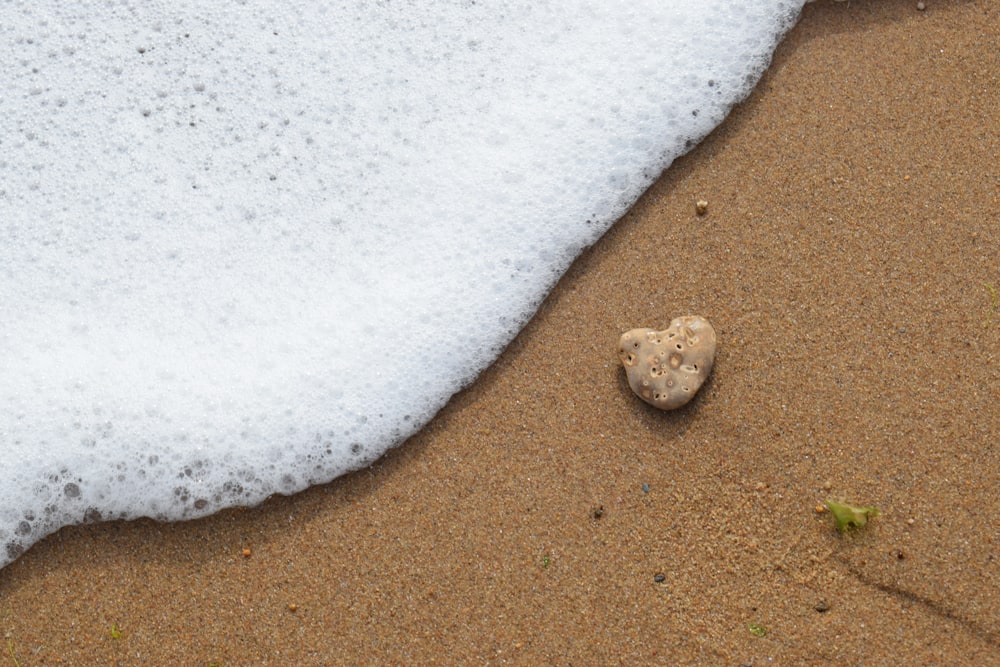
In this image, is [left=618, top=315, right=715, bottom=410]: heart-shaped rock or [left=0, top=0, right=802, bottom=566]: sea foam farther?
[left=0, top=0, right=802, bottom=566]: sea foam

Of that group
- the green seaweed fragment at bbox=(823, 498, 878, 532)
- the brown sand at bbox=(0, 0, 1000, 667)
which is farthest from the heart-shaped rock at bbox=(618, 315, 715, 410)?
the green seaweed fragment at bbox=(823, 498, 878, 532)

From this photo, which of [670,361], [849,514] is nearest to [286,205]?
[670,361]

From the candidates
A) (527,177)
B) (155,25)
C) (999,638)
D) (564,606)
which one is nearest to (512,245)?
(527,177)

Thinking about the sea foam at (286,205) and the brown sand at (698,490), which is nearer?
the brown sand at (698,490)

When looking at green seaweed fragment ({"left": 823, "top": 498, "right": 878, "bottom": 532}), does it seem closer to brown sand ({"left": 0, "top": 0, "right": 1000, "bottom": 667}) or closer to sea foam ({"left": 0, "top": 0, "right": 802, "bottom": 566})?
brown sand ({"left": 0, "top": 0, "right": 1000, "bottom": 667})

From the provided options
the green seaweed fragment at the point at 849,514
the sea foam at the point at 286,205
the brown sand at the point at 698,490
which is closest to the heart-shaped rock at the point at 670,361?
the brown sand at the point at 698,490

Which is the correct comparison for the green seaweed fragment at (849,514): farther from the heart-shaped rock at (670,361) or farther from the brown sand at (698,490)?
the heart-shaped rock at (670,361)

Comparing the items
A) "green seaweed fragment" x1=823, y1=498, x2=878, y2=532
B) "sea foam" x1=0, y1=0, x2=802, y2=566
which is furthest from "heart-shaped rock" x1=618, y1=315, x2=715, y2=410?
"green seaweed fragment" x1=823, y1=498, x2=878, y2=532
